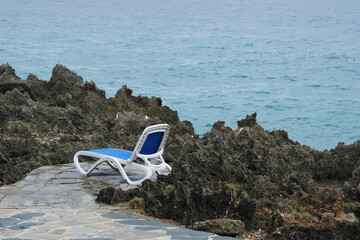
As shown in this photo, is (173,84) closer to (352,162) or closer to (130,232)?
(352,162)

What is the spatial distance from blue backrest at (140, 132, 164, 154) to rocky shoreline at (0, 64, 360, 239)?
431 mm

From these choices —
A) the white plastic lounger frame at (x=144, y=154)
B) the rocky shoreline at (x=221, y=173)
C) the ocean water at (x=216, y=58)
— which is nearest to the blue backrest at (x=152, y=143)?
the white plastic lounger frame at (x=144, y=154)

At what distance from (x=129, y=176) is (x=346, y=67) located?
3599cm

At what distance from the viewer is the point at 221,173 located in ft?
24.2

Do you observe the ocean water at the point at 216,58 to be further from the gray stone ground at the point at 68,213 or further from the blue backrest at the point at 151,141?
the gray stone ground at the point at 68,213

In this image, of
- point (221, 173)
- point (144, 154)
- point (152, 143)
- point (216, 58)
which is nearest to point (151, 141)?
point (152, 143)

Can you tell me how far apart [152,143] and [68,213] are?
1.82 metres

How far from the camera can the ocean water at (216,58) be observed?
106 ft

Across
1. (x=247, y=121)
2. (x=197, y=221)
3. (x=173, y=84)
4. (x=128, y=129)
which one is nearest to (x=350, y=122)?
(x=173, y=84)

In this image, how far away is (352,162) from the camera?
8734mm

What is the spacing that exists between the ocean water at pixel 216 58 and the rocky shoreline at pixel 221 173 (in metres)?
16.5

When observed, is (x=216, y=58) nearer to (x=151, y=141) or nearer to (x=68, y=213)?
(x=151, y=141)

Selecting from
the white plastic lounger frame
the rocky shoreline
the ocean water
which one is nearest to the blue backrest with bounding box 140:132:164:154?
the white plastic lounger frame

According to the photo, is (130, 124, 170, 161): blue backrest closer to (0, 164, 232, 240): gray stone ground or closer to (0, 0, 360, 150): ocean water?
(0, 164, 232, 240): gray stone ground
